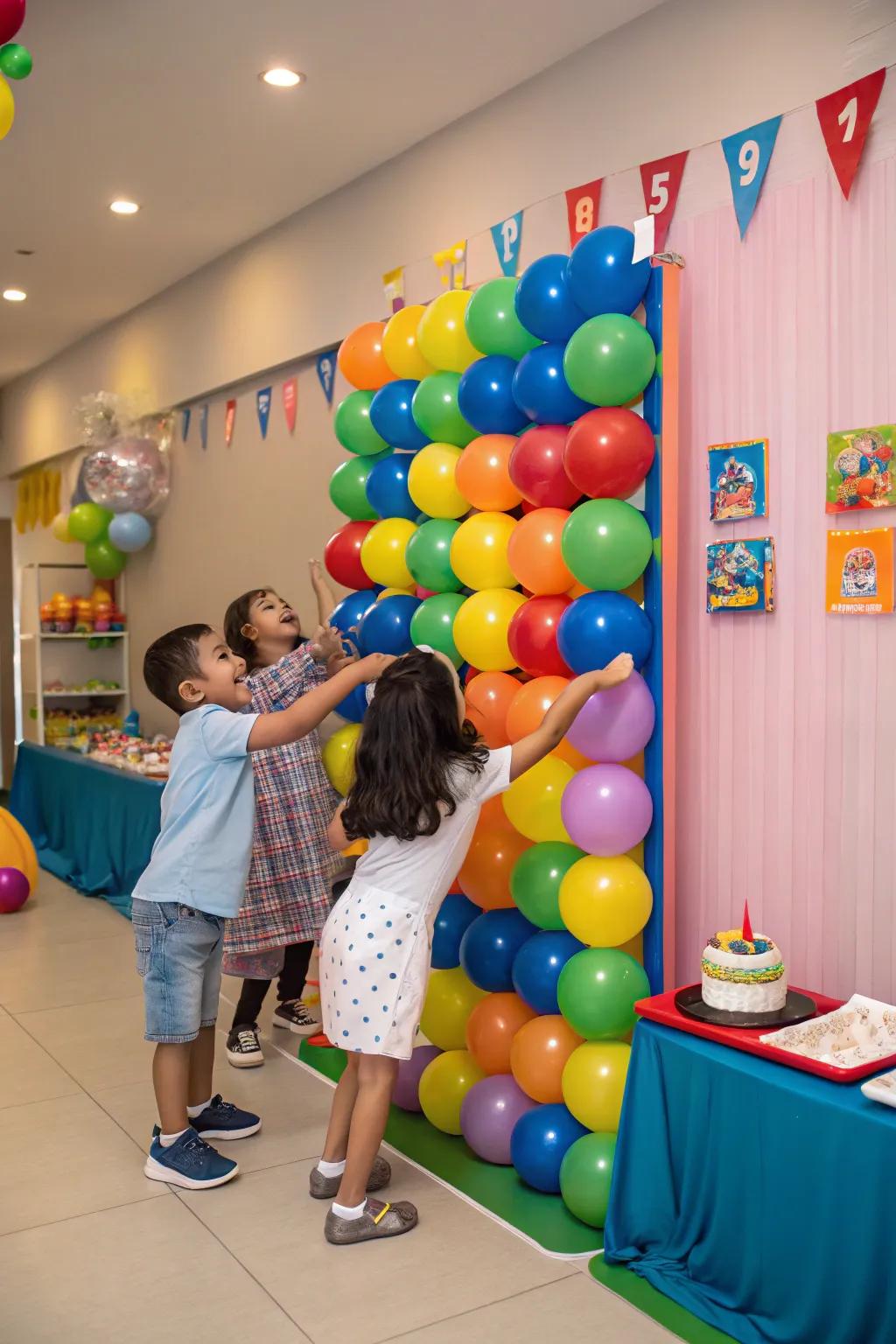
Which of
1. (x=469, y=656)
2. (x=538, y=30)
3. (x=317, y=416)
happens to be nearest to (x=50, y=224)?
(x=317, y=416)

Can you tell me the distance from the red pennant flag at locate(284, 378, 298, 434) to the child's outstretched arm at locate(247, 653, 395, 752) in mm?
2668

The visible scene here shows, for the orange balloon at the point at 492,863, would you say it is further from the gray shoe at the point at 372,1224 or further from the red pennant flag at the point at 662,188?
the red pennant flag at the point at 662,188

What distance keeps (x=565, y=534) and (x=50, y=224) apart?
3.57 m

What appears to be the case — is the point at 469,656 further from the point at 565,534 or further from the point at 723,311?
the point at 723,311

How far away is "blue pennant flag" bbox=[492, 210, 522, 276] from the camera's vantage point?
11.6ft

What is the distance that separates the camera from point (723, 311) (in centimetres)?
267

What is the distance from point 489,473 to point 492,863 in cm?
90

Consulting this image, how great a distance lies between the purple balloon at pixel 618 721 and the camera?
2.45 metres

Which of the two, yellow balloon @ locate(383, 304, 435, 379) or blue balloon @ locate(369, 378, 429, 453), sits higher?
yellow balloon @ locate(383, 304, 435, 379)

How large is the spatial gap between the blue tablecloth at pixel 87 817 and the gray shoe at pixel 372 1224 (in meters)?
2.83

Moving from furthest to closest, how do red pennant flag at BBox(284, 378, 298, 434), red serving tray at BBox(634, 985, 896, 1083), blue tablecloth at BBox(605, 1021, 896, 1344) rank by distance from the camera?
red pennant flag at BBox(284, 378, 298, 434) → red serving tray at BBox(634, 985, 896, 1083) → blue tablecloth at BBox(605, 1021, 896, 1344)

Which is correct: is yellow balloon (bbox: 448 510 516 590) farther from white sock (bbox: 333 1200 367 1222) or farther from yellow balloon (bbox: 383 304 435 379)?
white sock (bbox: 333 1200 367 1222)

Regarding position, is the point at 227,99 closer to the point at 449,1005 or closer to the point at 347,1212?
the point at 449,1005

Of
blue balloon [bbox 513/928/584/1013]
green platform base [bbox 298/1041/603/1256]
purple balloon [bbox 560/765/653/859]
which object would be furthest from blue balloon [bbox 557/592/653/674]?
green platform base [bbox 298/1041/603/1256]
